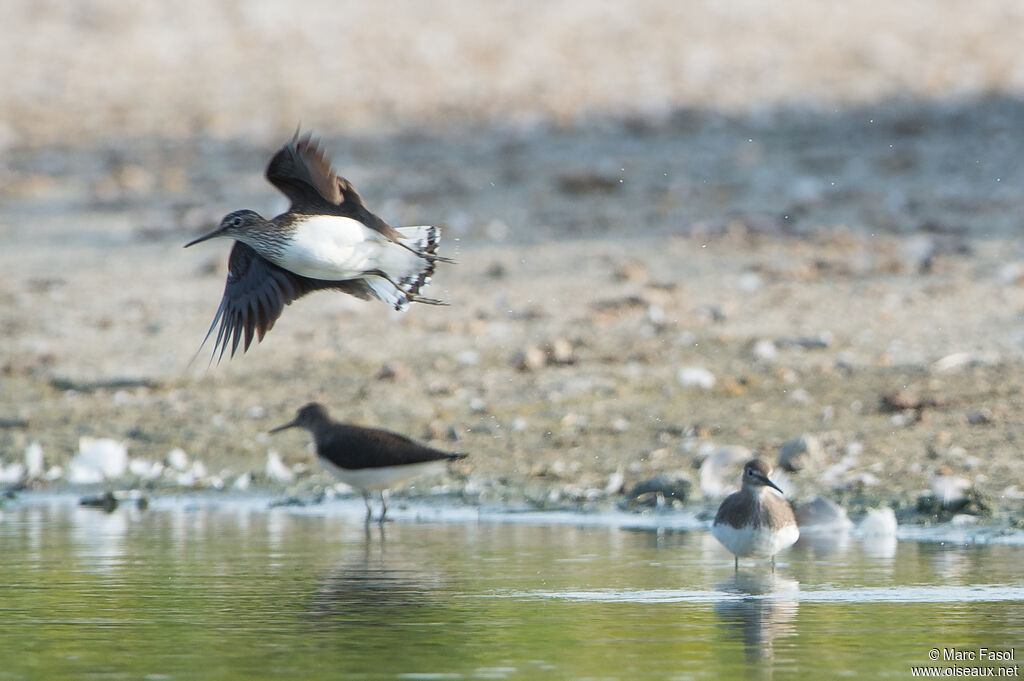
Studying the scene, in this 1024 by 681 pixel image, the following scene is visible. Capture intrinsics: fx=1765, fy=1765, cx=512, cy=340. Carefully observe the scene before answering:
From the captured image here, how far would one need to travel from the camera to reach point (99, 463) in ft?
36.1

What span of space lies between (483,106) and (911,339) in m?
8.24

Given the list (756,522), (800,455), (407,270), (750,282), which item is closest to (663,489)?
(800,455)

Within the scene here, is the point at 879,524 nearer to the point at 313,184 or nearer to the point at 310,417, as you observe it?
the point at 313,184

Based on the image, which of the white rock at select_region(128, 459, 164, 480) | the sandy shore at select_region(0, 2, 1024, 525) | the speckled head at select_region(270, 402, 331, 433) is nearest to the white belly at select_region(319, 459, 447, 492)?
the sandy shore at select_region(0, 2, 1024, 525)

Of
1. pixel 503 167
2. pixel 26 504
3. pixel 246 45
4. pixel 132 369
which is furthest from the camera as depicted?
pixel 246 45

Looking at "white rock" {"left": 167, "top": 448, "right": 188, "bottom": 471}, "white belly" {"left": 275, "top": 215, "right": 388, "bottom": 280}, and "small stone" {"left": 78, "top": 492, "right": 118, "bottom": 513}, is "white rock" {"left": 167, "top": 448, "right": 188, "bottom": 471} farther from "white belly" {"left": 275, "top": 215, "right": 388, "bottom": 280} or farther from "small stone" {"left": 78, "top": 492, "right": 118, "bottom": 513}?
"white belly" {"left": 275, "top": 215, "right": 388, "bottom": 280}

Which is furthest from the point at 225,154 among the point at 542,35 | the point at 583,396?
the point at 583,396

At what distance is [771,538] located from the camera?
7.71 meters

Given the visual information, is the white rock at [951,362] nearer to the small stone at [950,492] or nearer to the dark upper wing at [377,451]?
the small stone at [950,492]

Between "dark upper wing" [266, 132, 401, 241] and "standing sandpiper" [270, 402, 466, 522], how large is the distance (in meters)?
1.83

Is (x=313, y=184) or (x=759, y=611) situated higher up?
(x=313, y=184)

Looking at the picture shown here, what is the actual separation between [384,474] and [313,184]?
2.41 metres

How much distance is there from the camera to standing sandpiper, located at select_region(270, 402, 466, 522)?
388 inches

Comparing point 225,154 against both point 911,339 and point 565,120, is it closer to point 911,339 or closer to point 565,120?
point 565,120
